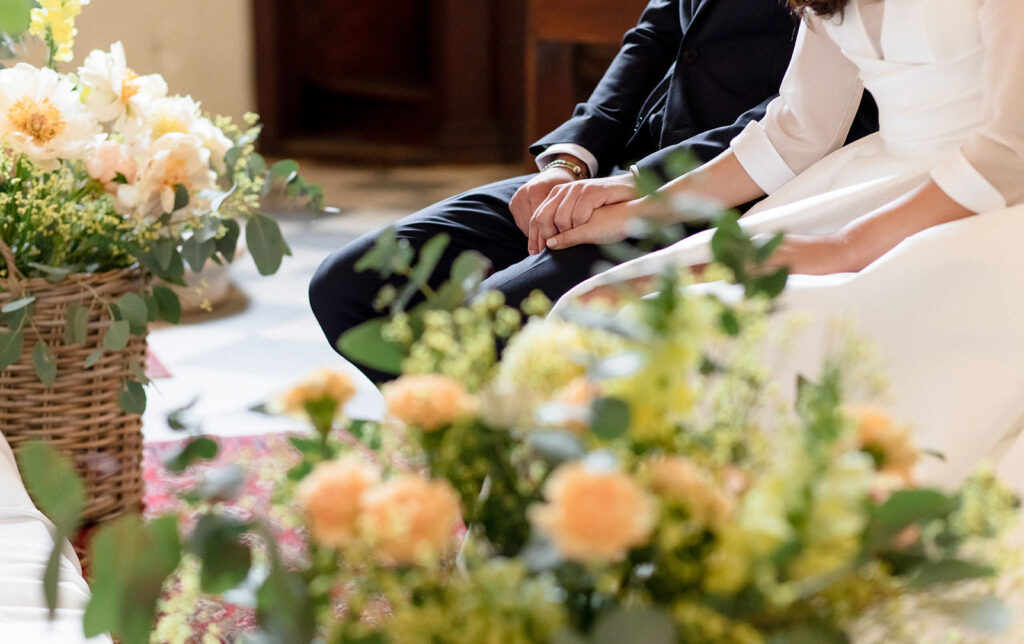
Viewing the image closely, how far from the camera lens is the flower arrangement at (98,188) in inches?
57.7

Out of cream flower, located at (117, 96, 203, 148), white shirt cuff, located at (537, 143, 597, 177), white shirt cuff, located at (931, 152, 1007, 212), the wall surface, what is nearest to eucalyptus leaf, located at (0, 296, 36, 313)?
cream flower, located at (117, 96, 203, 148)

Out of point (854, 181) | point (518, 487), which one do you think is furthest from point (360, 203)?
point (518, 487)

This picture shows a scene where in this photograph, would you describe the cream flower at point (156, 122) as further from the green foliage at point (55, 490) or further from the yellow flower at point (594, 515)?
the yellow flower at point (594, 515)

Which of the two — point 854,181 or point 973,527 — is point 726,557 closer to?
point 973,527

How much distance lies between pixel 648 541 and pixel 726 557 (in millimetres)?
45

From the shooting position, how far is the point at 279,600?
49cm

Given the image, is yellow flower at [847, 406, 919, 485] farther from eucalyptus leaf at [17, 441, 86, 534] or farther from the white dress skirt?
the white dress skirt

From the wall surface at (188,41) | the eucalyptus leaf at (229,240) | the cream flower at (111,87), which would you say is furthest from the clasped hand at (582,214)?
the wall surface at (188,41)

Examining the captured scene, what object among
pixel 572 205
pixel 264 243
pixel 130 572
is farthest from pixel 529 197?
pixel 130 572

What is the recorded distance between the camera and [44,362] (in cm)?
152

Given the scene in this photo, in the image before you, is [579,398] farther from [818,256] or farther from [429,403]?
[818,256]

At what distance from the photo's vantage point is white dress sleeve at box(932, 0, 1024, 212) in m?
1.21

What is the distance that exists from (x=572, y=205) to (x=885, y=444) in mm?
1085

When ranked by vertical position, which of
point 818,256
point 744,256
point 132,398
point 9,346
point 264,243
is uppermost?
point 744,256
